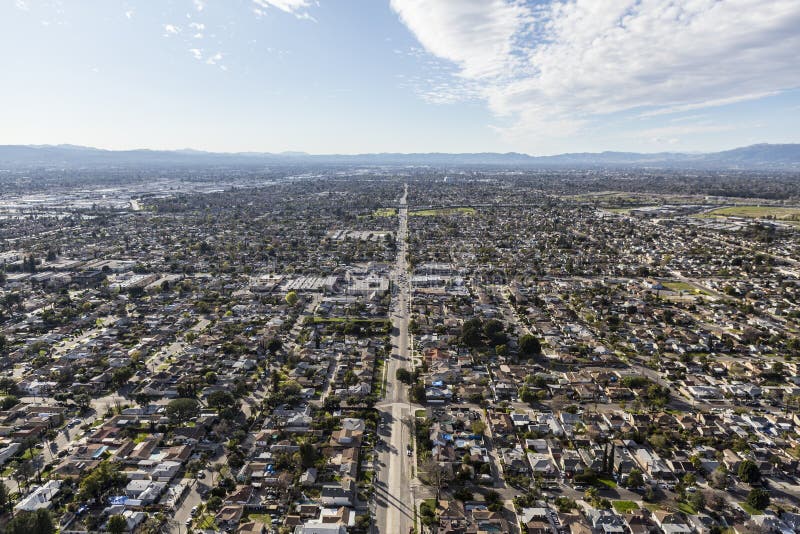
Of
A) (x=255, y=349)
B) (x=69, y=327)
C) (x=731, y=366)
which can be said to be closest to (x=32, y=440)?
(x=255, y=349)

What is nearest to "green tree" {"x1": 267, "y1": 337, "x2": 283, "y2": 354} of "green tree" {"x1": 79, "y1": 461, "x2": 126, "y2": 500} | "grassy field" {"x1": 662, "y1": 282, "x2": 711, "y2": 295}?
"green tree" {"x1": 79, "y1": 461, "x2": 126, "y2": 500}

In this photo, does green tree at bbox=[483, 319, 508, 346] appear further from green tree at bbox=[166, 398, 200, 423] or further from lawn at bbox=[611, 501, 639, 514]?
green tree at bbox=[166, 398, 200, 423]

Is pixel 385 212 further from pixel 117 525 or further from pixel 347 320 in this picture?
pixel 117 525

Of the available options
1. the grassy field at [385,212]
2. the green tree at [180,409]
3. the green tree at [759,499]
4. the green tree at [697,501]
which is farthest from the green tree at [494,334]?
the grassy field at [385,212]

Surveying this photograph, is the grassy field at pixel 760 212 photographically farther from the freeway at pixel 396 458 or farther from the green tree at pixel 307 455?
the green tree at pixel 307 455

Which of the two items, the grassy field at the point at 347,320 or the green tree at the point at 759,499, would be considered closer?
the green tree at the point at 759,499

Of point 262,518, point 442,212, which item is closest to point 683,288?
point 262,518

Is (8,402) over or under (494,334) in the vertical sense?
under
